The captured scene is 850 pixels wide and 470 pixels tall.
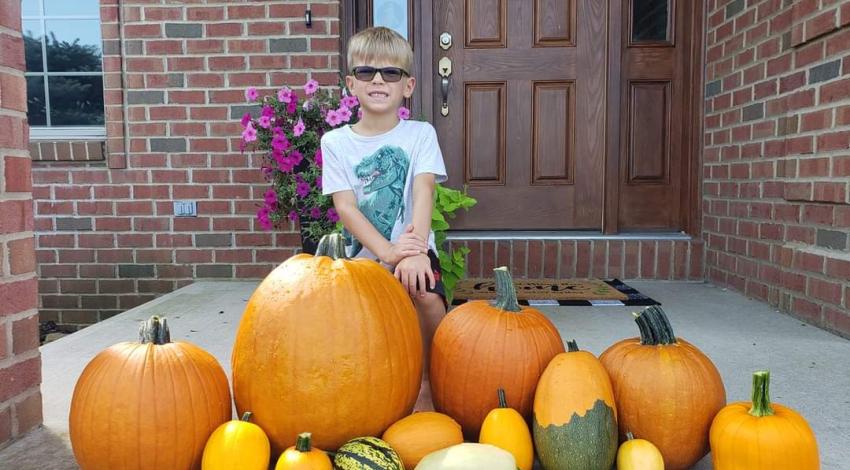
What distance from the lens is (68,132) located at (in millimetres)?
3719

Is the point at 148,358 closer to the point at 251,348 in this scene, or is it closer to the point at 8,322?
the point at 251,348

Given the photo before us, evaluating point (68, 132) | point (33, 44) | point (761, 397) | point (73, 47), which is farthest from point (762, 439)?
point (33, 44)

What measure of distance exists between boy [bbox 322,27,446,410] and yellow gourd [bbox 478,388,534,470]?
0.50 meters

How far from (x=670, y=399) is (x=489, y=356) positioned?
0.39m

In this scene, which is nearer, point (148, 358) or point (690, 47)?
point (148, 358)

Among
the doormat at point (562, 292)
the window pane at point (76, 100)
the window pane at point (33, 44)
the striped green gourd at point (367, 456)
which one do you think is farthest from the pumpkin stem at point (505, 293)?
the window pane at point (33, 44)

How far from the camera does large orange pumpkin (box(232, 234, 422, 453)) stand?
119 centimetres

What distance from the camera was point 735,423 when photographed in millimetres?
1154

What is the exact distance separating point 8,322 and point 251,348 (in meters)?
0.66

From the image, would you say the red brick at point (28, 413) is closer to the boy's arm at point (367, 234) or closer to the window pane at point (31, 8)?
the boy's arm at point (367, 234)

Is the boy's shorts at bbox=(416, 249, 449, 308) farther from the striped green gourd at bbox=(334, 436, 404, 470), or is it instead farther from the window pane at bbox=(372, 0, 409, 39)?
the window pane at bbox=(372, 0, 409, 39)

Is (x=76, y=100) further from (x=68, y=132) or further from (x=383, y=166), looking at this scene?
(x=383, y=166)

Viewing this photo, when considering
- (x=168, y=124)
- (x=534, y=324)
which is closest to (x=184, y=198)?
(x=168, y=124)

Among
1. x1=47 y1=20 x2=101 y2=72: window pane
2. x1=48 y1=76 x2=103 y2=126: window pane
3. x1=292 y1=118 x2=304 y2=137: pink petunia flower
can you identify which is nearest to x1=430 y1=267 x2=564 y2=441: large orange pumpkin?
x1=292 y1=118 x2=304 y2=137: pink petunia flower
